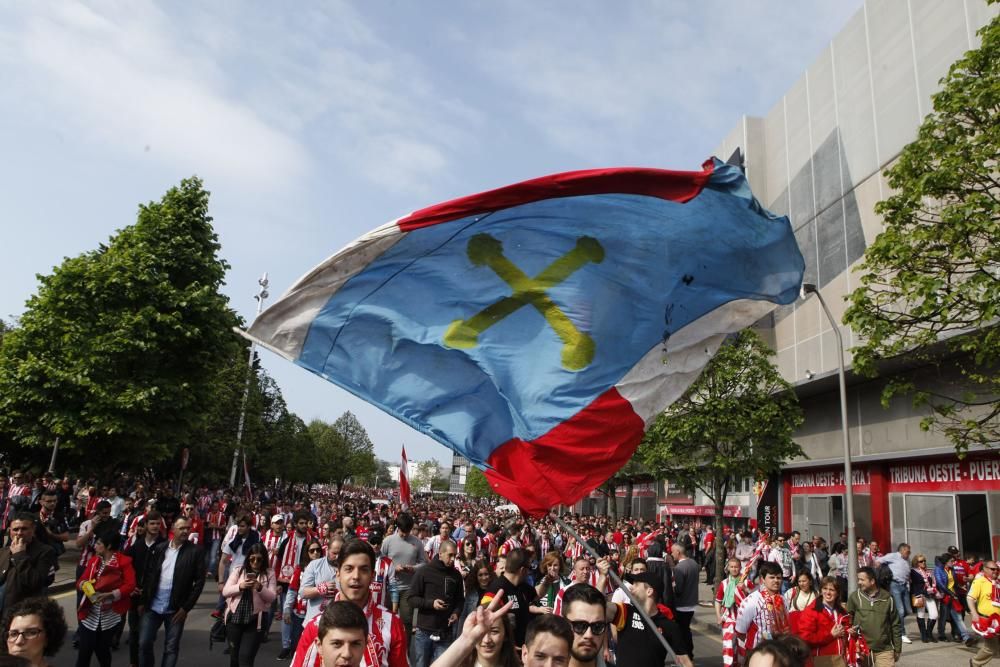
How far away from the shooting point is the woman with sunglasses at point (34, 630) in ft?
13.9

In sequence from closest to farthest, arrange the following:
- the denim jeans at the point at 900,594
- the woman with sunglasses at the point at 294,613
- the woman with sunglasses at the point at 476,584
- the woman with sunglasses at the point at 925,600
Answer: the woman with sunglasses at the point at 476,584 → the woman with sunglasses at the point at 294,613 → the woman with sunglasses at the point at 925,600 → the denim jeans at the point at 900,594

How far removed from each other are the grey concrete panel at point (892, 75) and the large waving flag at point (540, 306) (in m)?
24.1

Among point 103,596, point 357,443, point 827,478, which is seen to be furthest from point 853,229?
point 357,443

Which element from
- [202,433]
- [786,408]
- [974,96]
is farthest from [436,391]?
[202,433]

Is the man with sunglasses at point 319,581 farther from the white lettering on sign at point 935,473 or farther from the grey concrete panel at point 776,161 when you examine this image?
the grey concrete panel at point 776,161

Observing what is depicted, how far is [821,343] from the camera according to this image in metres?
31.6

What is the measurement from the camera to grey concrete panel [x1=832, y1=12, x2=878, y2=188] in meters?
28.9

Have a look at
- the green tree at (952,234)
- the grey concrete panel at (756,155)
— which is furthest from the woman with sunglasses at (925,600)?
the grey concrete panel at (756,155)

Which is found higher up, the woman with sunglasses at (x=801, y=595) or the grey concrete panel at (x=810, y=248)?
the grey concrete panel at (x=810, y=248)

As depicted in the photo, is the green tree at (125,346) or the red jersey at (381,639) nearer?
the red jersey at (381,639)

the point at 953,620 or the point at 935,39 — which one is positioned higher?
the point at 935,39

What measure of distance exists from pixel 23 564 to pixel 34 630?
3.28 m

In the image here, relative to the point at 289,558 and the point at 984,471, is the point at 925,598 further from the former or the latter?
the point at 289,558

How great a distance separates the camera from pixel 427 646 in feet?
26.8
